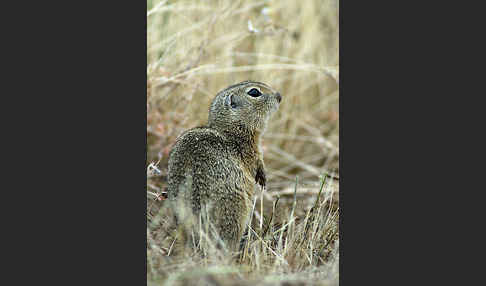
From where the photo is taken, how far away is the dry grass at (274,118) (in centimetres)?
459

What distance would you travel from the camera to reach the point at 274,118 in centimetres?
738

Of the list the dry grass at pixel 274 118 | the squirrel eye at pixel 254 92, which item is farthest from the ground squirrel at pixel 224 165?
the dry grass at pixel 274 118

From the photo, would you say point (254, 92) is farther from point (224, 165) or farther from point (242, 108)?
point (224, 165)

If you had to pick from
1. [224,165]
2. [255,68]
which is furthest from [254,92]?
[255,68]

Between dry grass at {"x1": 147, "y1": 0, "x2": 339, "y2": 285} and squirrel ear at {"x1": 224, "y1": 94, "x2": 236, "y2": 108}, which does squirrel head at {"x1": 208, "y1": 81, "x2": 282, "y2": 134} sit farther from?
dry grass at {"x1": 147, "y1": 0, "x2": 339, "y2": 285}

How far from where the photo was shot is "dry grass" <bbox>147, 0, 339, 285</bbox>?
15.0ft

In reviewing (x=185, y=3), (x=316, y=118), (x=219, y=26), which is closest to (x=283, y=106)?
(x=316, y=118)

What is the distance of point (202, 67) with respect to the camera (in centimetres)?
582

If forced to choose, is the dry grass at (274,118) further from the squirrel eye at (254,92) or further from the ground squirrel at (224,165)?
the squirrel eye at (254,92)

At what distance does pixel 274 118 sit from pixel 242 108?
2.02 metres

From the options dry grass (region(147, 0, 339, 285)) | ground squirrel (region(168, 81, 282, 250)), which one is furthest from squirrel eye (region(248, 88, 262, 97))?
dry grass (region(147, 0, 339, 285))

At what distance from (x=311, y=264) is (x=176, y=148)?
1.36 metres

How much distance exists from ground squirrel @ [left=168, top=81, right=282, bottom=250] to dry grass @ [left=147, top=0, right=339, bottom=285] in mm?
215

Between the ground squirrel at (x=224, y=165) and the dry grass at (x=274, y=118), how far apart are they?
0.22m
